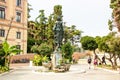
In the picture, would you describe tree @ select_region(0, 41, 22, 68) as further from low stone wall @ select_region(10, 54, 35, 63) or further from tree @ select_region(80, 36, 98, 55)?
tree @ select_region(80, 36, 98, 55)

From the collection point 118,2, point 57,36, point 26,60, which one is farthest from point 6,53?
point 26,60

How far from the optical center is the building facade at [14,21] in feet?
172

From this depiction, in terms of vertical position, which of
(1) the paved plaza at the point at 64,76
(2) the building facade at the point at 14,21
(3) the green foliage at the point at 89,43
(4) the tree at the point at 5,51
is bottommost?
(1) the paved plaza at the point at 64,76

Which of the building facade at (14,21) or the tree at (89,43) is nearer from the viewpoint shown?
the tree at (89,43)

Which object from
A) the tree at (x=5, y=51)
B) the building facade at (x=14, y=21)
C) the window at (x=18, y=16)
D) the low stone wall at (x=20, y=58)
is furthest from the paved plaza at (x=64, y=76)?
the window at (x=18, y=16)

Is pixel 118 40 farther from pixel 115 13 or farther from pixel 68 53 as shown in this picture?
pixel 68 53

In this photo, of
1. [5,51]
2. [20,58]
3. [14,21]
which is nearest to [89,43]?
[20,58]

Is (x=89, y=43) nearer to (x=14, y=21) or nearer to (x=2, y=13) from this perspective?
(x=14, y=21)

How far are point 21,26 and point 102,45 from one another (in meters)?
23.8

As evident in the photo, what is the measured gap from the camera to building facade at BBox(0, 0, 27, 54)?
52.4m

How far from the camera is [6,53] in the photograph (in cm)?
3372

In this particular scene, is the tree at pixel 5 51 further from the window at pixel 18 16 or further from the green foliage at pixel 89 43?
the window at pixel 18 16

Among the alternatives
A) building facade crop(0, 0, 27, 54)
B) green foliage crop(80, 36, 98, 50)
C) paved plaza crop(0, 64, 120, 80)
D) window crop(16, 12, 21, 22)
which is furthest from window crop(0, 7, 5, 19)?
paved plaza crop(0, 64, 120, 80)

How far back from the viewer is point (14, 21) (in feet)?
181
